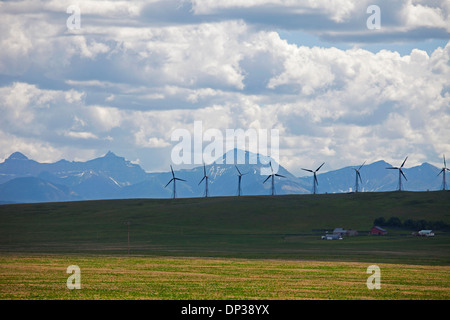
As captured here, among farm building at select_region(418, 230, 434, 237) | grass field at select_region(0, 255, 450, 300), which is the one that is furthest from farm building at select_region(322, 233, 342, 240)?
grass field at select_region(0, 255, 450, 300)

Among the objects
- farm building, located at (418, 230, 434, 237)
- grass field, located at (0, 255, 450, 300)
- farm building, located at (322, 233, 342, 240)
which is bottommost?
grass field, located at (0, 255, 450, 300)

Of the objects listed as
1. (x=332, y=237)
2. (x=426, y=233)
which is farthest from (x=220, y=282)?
(x=426, y=233)

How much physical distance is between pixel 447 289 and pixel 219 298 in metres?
24.6

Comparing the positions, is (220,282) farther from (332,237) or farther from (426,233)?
(426,233)

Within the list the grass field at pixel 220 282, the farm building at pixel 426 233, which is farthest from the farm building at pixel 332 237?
the grass field at pixel 220 282

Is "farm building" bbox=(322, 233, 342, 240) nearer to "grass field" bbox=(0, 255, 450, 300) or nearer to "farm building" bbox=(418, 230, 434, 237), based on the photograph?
"farm building" bbox=(418, 230, 434, 237)

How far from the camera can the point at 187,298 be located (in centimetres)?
5522

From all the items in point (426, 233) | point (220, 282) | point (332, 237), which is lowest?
point (220, 282)
